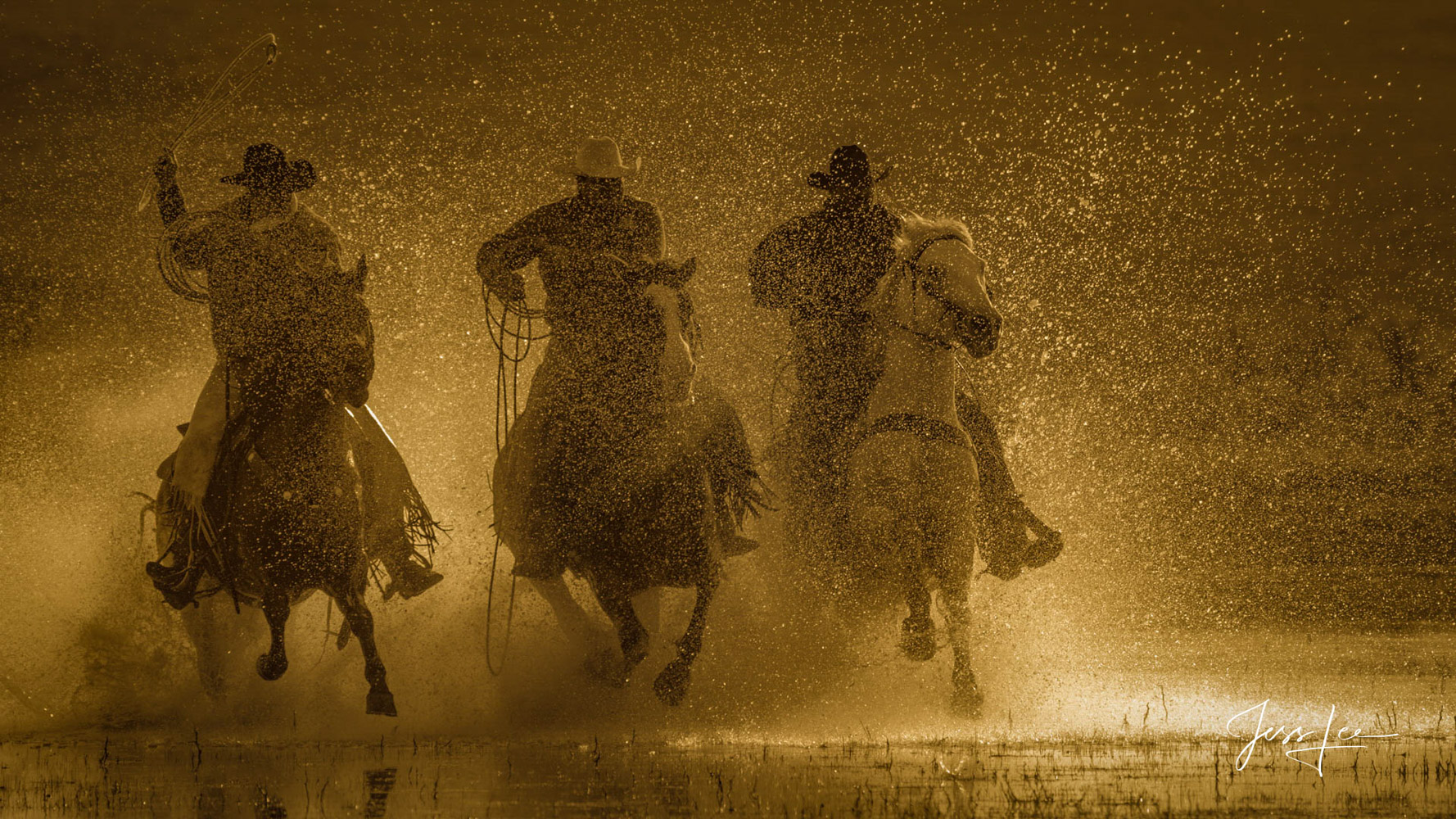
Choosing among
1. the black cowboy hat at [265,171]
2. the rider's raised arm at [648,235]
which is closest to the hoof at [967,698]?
the rider's raised arm at [648,235]

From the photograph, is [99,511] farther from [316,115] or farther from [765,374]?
[316,115]

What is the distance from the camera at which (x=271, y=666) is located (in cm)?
869

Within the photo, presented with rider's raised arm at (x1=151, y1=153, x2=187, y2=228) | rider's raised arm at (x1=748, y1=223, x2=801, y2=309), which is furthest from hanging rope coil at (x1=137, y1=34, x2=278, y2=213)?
rider's raised arm at (x1=748, y1=223, x2=801, y2=309)

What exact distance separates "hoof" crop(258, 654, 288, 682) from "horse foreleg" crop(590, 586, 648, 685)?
1531 mm

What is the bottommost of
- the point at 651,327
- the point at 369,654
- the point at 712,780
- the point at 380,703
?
the point at 712,780

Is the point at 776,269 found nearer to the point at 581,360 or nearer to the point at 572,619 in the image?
the point at 581,360

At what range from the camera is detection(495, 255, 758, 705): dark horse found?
8.70 meters

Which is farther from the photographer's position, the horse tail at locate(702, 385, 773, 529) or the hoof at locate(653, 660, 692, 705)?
the horse tail at locate(702, 385, 773, 529)

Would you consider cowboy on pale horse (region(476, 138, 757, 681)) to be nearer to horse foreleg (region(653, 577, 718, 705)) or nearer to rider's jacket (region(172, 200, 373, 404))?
horse foreleg (region(653, 577, 718, 705))

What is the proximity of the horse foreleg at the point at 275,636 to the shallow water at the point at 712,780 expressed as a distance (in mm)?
484

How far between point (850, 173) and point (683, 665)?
2.52 m
